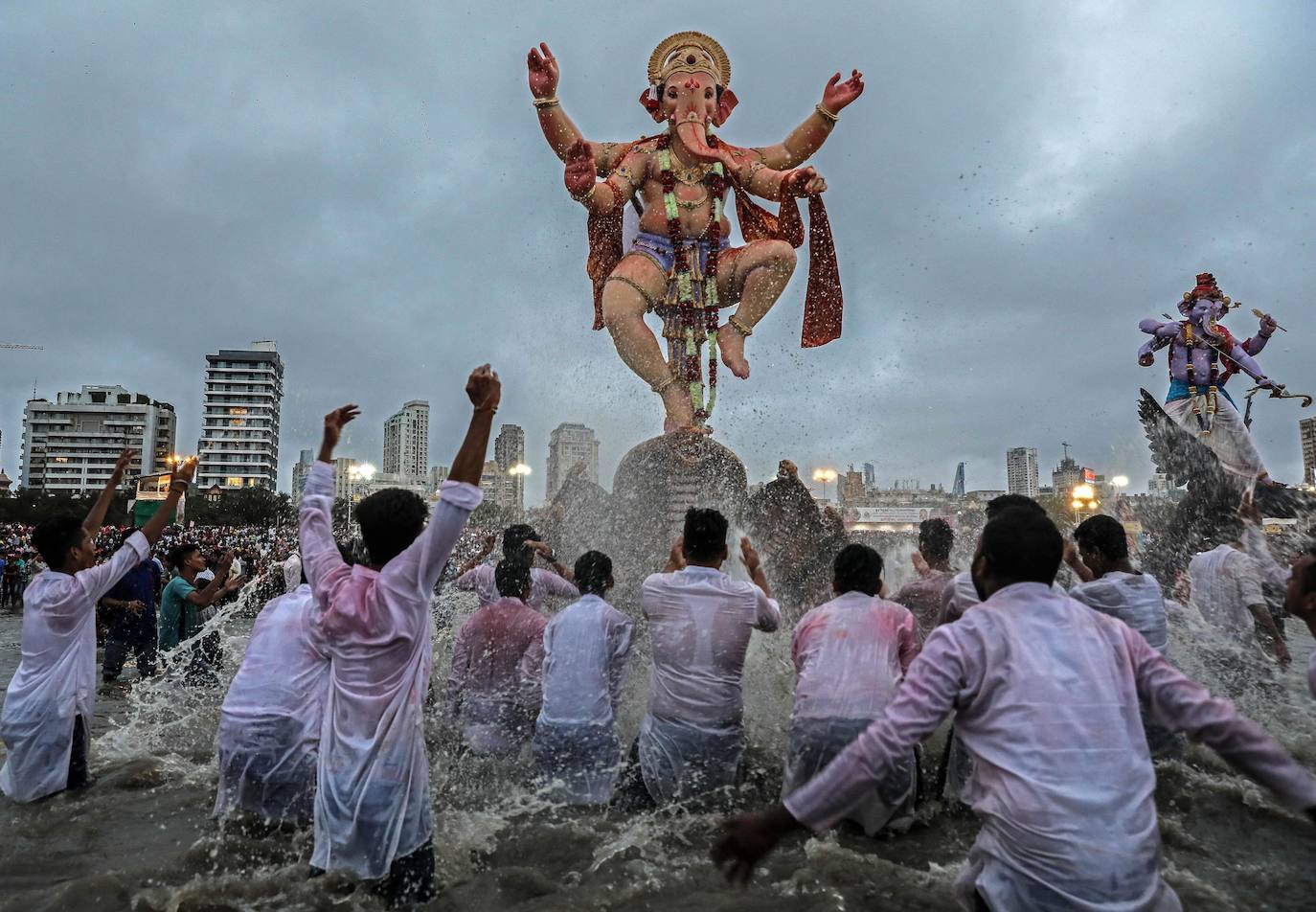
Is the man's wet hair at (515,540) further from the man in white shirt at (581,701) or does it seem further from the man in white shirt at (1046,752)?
the man in white shirt at (1046,752)

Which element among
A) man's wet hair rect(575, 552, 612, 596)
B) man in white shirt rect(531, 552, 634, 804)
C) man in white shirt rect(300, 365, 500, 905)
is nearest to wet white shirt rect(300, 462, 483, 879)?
man in white shirt rect(300, 365, 500, 905)

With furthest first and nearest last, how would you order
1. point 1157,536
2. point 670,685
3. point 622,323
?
point 1157,536, point 622,323, point 670,685

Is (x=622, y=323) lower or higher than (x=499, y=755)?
higher

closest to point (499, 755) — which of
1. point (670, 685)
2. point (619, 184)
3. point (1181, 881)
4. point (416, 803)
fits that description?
point (670, 685)

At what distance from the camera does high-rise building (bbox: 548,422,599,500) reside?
27.8 feet

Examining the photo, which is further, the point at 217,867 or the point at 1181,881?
the point at 217,867

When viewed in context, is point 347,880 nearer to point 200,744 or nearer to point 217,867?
point 217,867

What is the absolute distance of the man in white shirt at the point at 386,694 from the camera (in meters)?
2.80

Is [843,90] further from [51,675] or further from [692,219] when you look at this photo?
[51,675]

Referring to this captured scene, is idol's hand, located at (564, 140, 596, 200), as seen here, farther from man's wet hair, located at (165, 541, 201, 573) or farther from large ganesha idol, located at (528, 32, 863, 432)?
man's wet hair, located at (165, 541, 201, 573)

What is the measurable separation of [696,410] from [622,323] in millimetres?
1109

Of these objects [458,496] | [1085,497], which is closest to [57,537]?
[458,496]

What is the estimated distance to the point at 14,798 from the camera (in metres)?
4.52

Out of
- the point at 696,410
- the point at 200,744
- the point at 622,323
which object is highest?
the point at 622,323
